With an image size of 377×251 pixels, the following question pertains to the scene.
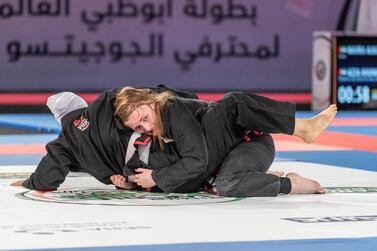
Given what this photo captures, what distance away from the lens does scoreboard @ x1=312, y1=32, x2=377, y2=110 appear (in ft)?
54.7

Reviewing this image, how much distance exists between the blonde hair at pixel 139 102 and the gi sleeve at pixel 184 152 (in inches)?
2.1

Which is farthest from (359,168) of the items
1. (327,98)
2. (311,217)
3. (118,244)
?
(327,98)

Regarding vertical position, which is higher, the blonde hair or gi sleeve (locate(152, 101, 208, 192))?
the blonde hair

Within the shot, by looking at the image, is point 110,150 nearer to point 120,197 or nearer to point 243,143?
point 120,197

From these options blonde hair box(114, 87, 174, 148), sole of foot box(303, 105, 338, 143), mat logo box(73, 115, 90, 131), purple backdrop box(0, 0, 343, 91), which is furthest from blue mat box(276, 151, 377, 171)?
purple backdrop box(0, 0, 343, 91)

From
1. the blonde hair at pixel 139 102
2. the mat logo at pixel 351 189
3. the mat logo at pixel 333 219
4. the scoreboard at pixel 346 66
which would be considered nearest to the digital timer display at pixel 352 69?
the scoreboard at pixel 346 66

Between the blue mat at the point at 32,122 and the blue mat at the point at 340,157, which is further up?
the blue mat at the point at 340,157

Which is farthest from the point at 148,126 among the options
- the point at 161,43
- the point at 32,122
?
the point at 161,43

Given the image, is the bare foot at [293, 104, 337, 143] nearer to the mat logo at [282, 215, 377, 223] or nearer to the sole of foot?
the sole of foot

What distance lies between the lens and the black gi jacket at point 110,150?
5.66 meters

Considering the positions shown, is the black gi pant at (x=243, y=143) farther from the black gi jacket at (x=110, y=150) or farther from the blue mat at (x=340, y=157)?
the blue mat at (x=340, y=157)

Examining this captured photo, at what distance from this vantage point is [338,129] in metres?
12.6

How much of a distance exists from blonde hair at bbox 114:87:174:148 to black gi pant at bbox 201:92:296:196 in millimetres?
288

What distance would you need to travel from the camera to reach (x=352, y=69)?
16688 millimetres
